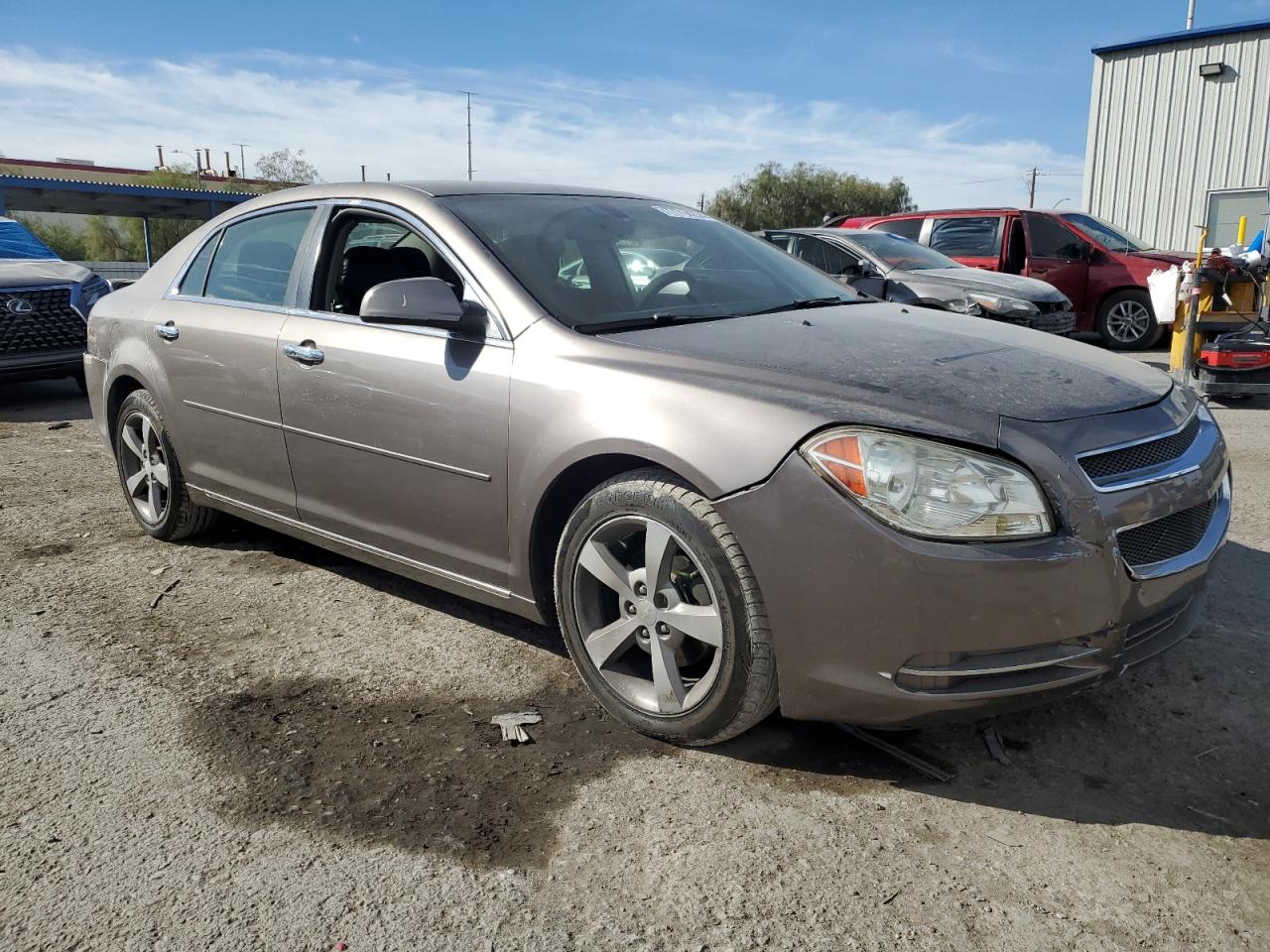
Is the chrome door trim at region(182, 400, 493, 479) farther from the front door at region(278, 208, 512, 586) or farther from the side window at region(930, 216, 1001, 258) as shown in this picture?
the side window at region(930, 216, 1001, 258)

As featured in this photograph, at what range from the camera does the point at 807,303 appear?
3.70m

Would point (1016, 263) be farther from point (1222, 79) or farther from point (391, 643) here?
point (391, 643)

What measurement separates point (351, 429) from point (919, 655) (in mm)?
2053

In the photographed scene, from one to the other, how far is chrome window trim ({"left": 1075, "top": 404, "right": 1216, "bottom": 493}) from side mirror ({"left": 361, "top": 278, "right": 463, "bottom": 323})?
1816 mm

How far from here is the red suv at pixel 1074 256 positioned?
12.2 m

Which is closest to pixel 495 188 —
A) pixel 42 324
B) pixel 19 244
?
pixel 42 324

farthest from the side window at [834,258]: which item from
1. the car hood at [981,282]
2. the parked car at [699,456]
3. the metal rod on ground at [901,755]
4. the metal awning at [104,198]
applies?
the metal awning at [104,198]

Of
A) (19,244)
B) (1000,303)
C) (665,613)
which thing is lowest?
(665,613)

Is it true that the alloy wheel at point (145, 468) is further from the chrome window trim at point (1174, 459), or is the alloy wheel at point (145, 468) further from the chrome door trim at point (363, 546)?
the chrome window trim at point (1174, 459)

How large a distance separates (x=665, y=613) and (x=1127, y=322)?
11279mm

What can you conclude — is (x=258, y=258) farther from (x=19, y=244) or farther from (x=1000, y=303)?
(x=19, y=244)

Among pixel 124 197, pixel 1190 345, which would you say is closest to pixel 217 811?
pixel 1190 345

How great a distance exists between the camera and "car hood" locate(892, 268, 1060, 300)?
386 inches

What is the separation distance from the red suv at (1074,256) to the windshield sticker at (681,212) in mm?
9340
